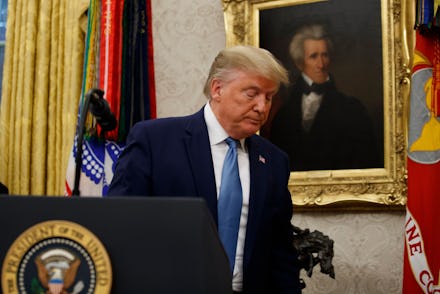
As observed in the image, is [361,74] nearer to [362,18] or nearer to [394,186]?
[362,18]

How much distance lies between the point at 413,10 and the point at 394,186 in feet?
3.58

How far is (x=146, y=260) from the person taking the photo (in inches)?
54.1

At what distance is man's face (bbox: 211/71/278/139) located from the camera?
9.86 ft

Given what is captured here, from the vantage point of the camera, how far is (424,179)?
12.6 feet

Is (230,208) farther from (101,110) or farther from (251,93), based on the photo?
(101,110)

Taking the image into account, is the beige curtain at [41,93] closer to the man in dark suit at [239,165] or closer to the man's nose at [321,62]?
the man's nose at [321,62]

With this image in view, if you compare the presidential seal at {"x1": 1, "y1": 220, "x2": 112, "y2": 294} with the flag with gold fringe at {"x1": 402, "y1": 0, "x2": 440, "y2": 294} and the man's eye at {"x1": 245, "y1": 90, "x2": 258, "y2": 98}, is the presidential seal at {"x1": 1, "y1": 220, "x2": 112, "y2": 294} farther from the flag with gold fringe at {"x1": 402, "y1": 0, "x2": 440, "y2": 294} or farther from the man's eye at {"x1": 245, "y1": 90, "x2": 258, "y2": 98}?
the flag with gold fringe at {"x1": 402, "y1": 0, "x2": 440, "y2": 294}

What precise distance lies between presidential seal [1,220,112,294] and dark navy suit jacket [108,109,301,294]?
4.52 feet

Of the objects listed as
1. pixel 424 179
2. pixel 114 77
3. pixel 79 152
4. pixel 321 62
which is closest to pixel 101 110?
pixel 79 152

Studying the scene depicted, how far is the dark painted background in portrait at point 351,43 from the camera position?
4.47m

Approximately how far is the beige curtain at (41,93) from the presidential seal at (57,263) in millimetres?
3835

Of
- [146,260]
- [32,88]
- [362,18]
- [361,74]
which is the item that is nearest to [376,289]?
[361,74]

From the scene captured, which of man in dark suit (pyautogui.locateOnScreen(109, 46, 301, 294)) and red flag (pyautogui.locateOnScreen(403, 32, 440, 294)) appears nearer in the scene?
man in dark suit (pyautogui.locateOnScreen(109, 46, 301, 294))

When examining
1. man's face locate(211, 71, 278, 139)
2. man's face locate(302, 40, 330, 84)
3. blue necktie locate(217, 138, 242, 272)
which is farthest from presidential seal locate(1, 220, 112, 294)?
man's face locate(302, 40, 330, 84)
